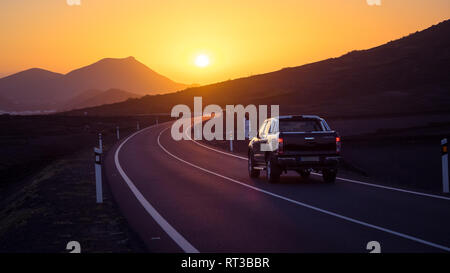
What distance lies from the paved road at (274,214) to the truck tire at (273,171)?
381 mm

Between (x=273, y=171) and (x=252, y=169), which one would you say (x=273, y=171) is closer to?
(x=273, y=171)

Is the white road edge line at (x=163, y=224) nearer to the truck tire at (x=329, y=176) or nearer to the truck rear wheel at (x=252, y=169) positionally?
the truck rear wheel at (x=252, y=169)

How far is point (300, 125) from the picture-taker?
18.3 meters

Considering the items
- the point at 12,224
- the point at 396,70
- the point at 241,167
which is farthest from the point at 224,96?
the point at 12,224

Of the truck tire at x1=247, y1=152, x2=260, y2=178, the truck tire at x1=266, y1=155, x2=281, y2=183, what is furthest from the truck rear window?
the truck tire at x1=247, y1=152, x2=260, y2=178

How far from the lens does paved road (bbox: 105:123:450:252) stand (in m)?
8.95

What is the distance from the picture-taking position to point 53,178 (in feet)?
66.0

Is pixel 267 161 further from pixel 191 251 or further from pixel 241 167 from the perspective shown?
pixel 191 251

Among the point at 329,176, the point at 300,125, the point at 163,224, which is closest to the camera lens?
the point at 163,224

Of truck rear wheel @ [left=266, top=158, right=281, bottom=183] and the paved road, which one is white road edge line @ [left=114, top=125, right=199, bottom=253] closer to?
the paved road

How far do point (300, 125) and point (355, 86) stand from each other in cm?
10309

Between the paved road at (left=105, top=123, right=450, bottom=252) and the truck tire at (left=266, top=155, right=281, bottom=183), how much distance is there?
38cm

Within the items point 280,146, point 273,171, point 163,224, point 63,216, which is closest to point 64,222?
point 63,216

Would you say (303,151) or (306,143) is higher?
(306,143)
